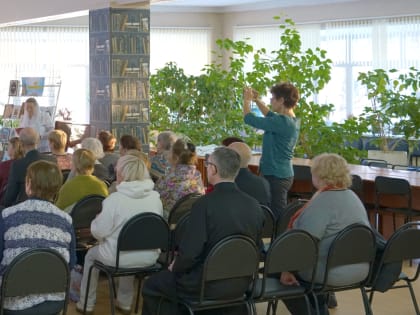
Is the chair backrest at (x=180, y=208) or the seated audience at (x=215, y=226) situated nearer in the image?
the seated audience at (x=215, y=226)

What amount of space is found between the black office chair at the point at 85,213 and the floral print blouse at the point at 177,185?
2.37ft

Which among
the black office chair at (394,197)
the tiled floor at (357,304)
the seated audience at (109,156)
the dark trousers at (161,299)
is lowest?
the tiled floor at (357,304)

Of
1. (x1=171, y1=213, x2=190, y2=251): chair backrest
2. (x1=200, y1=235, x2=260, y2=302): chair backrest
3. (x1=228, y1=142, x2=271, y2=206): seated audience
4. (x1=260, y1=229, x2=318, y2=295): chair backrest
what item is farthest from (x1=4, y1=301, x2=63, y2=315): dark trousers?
(x1=228, y1=142, x2=271, y2=206): seated audience

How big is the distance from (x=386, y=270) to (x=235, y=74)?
6451mm

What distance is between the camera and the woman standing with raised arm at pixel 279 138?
643 cm

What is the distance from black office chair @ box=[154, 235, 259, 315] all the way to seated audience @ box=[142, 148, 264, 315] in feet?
0.08

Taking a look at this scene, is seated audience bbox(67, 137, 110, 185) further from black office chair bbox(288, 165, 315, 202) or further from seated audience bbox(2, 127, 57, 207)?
black office chair bbox(288, 165, 315, 202)

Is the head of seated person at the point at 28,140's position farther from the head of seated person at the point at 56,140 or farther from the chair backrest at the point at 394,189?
the chair backrest at the point at 394,189

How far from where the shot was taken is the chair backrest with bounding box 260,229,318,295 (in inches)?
171

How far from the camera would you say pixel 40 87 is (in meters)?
13.3

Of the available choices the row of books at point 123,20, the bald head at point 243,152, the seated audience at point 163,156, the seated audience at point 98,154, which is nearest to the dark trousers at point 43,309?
the bald head at point 243,152

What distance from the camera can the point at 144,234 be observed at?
4.93 metres

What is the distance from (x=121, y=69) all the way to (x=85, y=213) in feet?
15.5

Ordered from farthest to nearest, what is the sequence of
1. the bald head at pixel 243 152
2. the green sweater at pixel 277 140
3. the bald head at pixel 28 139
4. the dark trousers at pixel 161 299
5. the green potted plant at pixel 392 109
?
the green potted plant at pixel 392 109 < the bald head at pixel 28 139 < the green sweater at pixel 277 140 < the bald head at pixel 243 152 < the dark trousers at pixel 161 299
